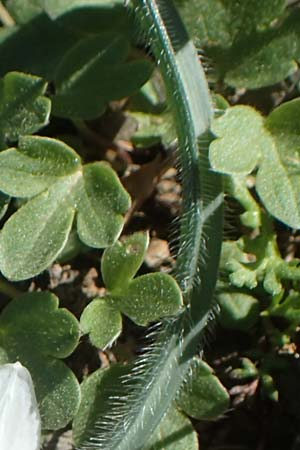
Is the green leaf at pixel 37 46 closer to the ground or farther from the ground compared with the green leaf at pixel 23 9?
closer to the ground

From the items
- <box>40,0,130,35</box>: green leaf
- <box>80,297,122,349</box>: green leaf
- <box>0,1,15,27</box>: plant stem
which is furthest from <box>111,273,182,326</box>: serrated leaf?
<box>0,1,15,27</box>: plant stem

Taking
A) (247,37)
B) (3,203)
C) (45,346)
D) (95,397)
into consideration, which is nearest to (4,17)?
(3,203)

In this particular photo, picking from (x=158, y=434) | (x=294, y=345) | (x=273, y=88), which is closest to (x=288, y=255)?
(x=294, y=345)

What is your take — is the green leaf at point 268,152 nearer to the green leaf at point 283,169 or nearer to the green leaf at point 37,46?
the green leaf at point 283,169

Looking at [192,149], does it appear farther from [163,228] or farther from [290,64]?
[163,228]

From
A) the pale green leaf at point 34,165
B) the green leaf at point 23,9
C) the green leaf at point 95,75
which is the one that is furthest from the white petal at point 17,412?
the green leaf at point 23,9

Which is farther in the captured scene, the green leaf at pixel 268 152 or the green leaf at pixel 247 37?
the green leaf at pixel 247 37

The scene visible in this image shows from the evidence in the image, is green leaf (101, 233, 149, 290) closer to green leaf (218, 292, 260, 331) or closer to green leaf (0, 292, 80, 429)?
green leaf (0, 292, 80, 429)

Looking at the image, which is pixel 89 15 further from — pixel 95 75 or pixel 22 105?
pixel 22 105
